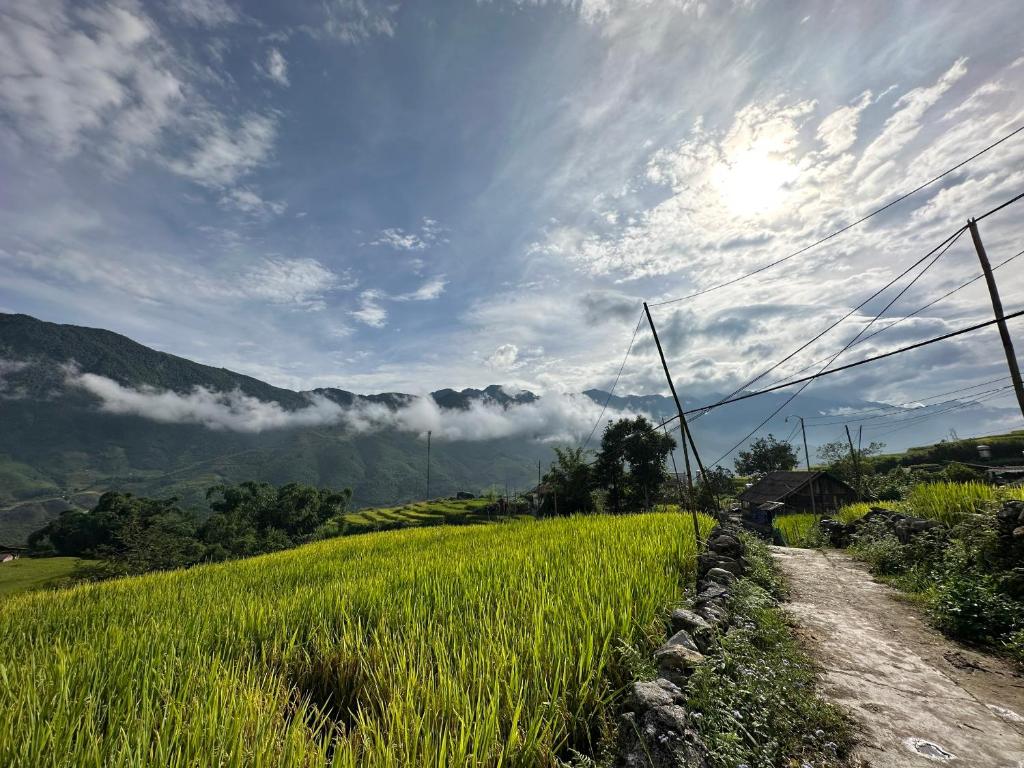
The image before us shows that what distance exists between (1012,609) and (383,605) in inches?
299

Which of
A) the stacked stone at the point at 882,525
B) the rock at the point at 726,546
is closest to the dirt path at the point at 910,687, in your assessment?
the rock at the point at 726,546

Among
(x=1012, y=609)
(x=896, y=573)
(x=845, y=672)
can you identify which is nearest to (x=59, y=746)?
(x=845, y=672)

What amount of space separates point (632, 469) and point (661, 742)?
123 feet

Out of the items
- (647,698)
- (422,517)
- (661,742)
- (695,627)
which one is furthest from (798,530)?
(422,517)

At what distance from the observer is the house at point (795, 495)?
38.8 m

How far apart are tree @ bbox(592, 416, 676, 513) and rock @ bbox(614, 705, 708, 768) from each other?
35.2 meters

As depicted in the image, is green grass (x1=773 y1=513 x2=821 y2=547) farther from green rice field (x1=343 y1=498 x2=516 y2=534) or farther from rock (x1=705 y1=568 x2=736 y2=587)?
green rice field (x1=343 y1=498 x2=516 y2=534)

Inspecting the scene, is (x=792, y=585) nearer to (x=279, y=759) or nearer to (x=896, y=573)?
(x=896, y=573)

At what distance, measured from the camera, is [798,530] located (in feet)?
70.9

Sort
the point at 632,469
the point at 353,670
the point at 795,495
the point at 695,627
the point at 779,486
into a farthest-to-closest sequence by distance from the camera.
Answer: the point at 779,486 → the point at 795,495 → the point at 632,469 → the point at 695,627 → the point at 353,670

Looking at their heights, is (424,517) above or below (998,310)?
below

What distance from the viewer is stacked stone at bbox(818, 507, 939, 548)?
29.8ft

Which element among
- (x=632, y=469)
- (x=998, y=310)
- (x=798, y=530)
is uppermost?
(x=998, y=310)

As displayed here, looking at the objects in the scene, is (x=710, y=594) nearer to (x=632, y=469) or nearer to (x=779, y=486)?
(x=632, y=469)
